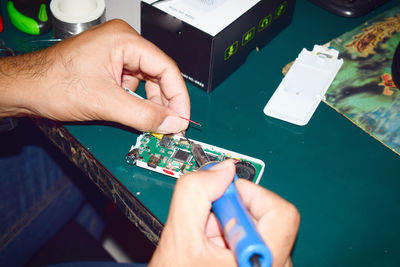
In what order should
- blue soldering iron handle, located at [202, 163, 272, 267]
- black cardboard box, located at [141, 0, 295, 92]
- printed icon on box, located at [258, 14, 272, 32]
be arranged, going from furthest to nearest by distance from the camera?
printed icon on box, located at [258, 14, 272, 32] < black cardboard box, located at [141, 0, 295, 92] < blue soldering iron handle, located at [202, 163, 272, 267]

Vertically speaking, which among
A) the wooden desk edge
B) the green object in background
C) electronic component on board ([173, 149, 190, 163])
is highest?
the green object in background

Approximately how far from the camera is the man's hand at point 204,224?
0.56 m

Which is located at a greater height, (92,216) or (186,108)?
(186,108)

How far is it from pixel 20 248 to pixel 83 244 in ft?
0.59

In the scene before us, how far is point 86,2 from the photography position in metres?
0.92

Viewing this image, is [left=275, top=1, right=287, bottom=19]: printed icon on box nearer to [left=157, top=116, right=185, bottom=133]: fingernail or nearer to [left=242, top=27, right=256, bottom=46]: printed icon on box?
[left=242, top=27, right=256, bottom=46]: printed icon on box

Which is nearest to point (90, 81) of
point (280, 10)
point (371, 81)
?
point (280, 10)

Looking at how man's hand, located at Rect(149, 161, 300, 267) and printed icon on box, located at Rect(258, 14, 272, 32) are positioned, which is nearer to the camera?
man's hand, located at Rect(149, 161, 300, 267)

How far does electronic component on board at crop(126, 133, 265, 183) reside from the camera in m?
0.76

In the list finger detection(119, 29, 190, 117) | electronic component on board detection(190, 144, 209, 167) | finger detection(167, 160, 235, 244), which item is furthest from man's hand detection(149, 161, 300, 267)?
finger detection(119, 29, 190, 117)

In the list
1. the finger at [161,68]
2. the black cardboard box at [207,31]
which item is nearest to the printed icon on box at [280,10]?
the black cardboard box at [207,31]

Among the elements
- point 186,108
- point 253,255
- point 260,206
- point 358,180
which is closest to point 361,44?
point 358,180

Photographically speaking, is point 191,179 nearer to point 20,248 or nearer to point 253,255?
point 253,255

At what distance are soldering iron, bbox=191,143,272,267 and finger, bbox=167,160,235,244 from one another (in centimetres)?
2
